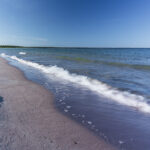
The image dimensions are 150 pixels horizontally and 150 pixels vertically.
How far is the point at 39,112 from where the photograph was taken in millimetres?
3477

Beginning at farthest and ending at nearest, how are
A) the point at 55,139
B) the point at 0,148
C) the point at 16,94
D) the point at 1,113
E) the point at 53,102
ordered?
the point at 16,94 → the point at 53,102 → the point at 1,113 → the point at 55,139 → the point at 0,148

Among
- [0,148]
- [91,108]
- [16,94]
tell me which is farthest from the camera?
[16,94]

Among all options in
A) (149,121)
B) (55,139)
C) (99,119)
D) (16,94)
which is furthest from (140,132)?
(16,94)

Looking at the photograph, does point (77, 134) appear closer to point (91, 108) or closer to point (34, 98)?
point (91, 108)

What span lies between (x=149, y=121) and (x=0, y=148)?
11.8 ft

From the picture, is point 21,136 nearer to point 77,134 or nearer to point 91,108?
point 77,134

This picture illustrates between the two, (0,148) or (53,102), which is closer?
(0,148)

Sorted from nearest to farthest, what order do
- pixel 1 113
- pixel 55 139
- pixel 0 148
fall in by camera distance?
pixel 0 148 → pixel 55 139 → pixel 1 113

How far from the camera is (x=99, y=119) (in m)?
3.29

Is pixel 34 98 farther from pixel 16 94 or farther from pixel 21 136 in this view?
pixel 21 136

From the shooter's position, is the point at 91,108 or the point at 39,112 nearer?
the point at 39,112

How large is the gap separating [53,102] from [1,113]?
162cm

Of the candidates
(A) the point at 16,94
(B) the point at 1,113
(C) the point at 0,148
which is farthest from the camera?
(A) the point at 16,94

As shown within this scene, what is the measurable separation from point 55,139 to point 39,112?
1272 millimetres
